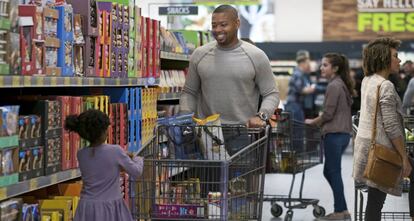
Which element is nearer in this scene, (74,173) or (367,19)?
(74,173)

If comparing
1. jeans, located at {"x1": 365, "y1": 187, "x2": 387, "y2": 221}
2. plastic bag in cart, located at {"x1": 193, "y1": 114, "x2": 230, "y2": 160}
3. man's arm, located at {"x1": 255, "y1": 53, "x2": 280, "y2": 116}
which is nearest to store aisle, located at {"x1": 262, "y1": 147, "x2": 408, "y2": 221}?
jeans, located at {"x1": 365, "y1": 187, "x2": 387, "y2": 221}

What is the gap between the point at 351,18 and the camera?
21.4 m

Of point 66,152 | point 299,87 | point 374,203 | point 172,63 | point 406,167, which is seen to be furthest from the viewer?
point 299,87

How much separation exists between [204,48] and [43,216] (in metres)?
1.67

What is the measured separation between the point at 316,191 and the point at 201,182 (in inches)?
275

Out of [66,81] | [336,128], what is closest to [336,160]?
[336,128]

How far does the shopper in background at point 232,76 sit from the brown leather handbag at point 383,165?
0.67 meters

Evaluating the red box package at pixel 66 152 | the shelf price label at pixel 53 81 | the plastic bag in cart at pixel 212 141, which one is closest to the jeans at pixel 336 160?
the plastic bag in cart at pixel 212 141

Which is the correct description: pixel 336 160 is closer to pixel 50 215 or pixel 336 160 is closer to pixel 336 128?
pixel 336 128

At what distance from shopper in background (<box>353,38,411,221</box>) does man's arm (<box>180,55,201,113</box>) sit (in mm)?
1063

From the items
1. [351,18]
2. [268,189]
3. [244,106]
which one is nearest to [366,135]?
[244,106]

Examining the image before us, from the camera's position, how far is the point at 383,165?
5770 mm

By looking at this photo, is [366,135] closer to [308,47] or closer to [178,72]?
[178,72]

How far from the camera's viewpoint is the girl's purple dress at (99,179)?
4.45 meters
